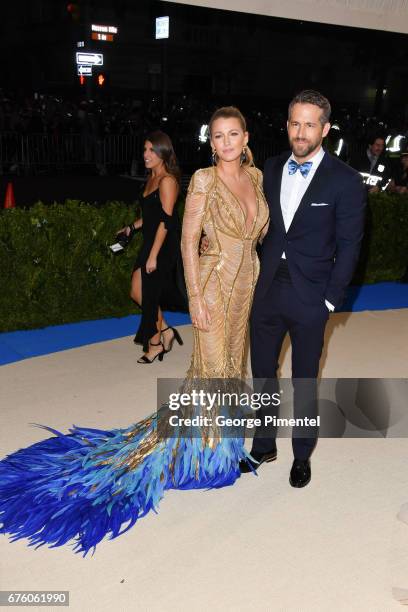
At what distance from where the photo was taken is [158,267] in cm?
567

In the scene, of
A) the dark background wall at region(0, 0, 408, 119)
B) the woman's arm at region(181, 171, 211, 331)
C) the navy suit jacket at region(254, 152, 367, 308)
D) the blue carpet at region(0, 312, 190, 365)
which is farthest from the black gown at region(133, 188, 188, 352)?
the dark background wall at region(0, 0, 408, 119)

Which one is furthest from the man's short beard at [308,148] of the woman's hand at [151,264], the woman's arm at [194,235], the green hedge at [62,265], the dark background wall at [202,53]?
the dark background wall at [202,53]

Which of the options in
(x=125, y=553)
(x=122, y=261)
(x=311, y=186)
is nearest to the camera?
(x=125, y=553)

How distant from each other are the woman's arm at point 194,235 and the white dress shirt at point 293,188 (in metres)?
0.43

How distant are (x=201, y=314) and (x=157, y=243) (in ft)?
6.43

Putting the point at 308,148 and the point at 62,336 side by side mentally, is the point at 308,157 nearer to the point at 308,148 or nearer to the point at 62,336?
the point at 308,148

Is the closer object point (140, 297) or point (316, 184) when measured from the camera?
point (316, 184)

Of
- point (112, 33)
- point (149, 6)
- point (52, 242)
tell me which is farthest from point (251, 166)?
point (149, 6)

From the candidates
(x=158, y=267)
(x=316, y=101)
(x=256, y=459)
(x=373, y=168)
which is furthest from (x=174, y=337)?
(x=373, y=168)

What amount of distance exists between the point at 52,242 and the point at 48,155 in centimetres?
1410

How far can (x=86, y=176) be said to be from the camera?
20.0m

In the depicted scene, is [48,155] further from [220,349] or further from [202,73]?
[202,73]

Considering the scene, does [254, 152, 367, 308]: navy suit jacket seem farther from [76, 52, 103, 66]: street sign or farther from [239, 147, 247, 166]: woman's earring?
[76, 52, 103, 66]: street sign

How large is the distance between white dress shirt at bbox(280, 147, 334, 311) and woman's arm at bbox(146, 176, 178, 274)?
187 cm
